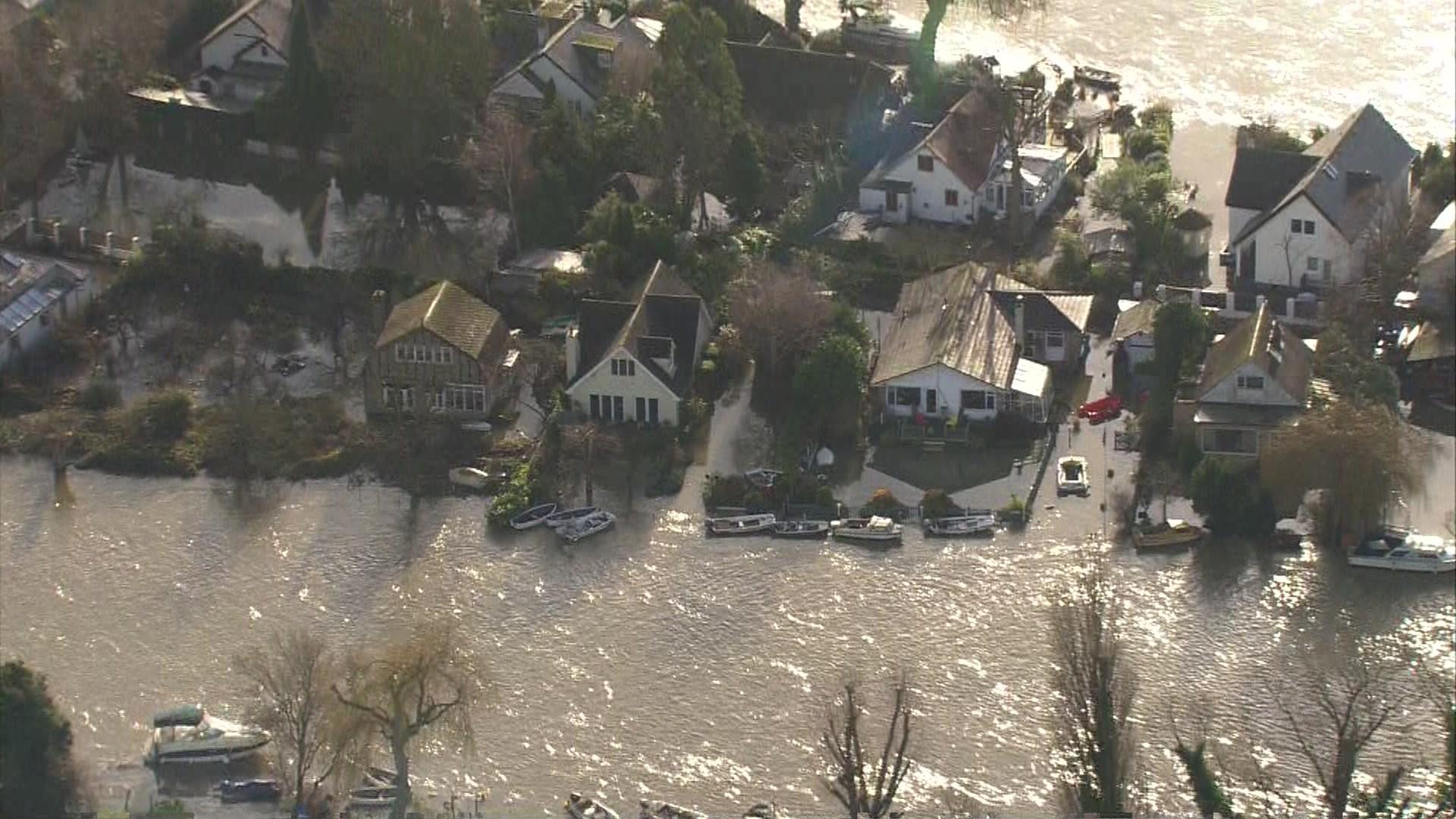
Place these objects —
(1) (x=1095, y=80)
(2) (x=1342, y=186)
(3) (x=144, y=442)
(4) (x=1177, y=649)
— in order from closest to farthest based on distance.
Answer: (4) (x=1177, y=649), (3) (x=144, y=442), (2) (x=1342, y=186), (1) (x=1095, y=80)

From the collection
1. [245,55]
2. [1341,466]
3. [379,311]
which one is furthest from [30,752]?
[245,55]

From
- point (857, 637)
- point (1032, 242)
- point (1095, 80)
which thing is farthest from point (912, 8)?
point (857, 637)

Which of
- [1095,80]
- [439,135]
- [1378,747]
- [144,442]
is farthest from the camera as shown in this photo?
[1095,80]

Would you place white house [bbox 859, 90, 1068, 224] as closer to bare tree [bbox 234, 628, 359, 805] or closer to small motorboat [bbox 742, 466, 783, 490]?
small motorboat [bbox 742, 466, 783, 490]

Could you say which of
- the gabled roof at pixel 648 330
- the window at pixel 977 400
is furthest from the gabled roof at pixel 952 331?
the gabled roof at pixel 648 330

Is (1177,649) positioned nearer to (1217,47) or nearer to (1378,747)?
(1378,747)

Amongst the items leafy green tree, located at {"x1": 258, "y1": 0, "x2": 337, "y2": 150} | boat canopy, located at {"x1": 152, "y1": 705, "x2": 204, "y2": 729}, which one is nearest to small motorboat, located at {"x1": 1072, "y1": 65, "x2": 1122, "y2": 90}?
leafy green tree, located at {"x1": 258, "y1": 0, "x2": 337, "y2": 150}
